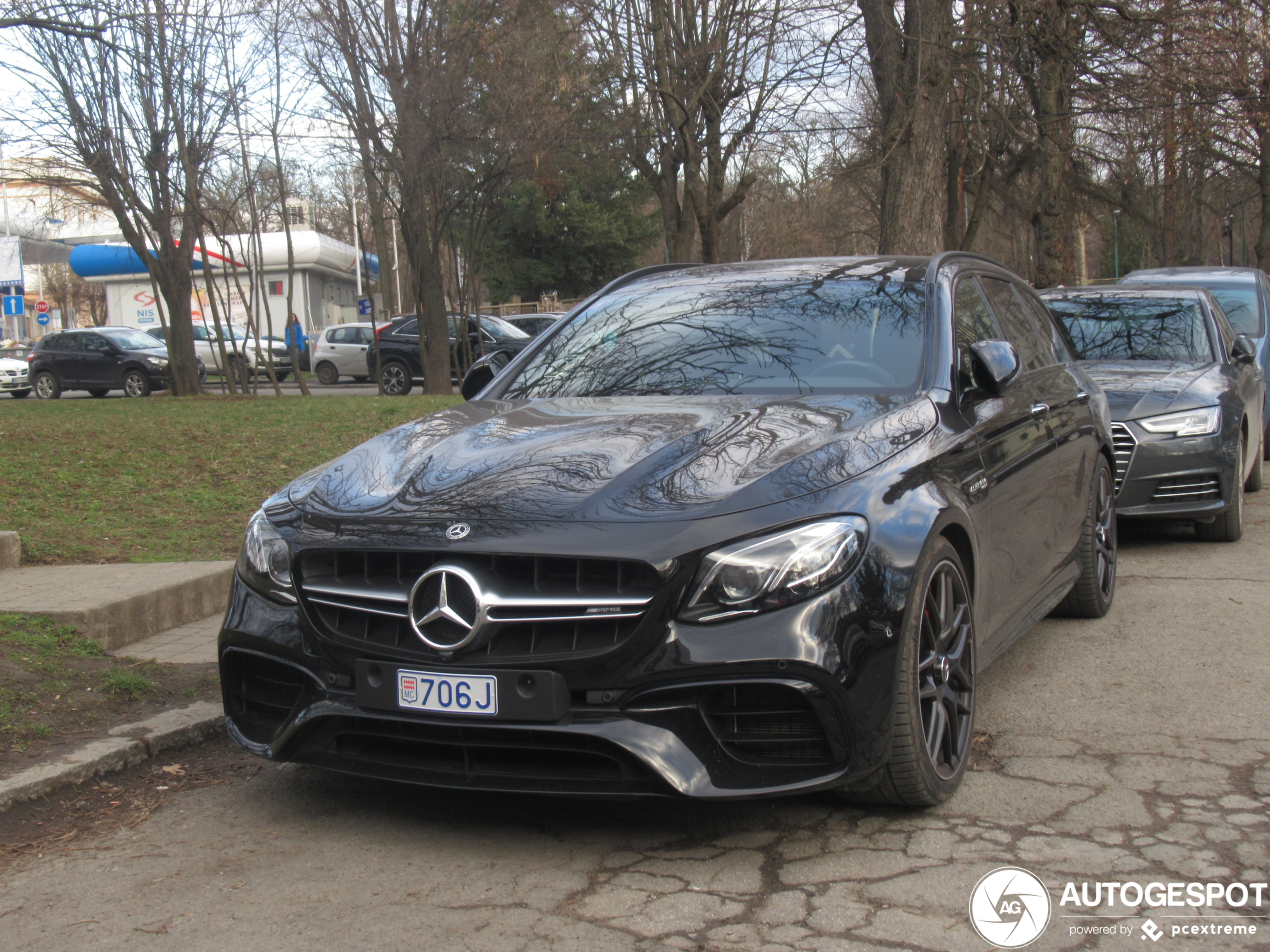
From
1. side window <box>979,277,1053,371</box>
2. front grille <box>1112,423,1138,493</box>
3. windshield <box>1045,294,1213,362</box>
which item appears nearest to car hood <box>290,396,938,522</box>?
side window <box>979,277,1053,371</box>

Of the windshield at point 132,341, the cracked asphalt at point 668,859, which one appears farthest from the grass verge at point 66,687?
the windshield at point 132,341

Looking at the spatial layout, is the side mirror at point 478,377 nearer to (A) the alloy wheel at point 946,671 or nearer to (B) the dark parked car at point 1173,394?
(A) the alloy wheel at point 946,671

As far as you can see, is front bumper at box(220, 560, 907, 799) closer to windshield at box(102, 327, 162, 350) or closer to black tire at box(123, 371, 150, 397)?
black tire at box(123, 371, 150, 397)

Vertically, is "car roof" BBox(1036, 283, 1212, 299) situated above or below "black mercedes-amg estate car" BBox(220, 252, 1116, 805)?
above

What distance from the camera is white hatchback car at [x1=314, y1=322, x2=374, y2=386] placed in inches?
1224

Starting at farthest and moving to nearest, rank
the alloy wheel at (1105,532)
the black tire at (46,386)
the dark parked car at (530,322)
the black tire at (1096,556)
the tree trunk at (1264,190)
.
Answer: the dark parked car at (530,322) → the tree trunk at (1264,190) → the black tire at (46,386) → the alloy wheel at (1105,532) → the black tire at (1096,556)

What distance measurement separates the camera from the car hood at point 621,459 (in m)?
3.26

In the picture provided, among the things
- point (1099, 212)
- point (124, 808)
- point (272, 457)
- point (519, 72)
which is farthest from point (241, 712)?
point (1099, 212)

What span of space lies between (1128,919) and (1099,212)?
103 ft

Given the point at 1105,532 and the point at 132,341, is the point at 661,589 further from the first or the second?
the point at 132,341

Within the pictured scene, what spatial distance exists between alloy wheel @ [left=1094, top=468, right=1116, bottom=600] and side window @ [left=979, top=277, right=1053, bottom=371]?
73cm

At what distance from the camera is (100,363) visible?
27625 millimetres

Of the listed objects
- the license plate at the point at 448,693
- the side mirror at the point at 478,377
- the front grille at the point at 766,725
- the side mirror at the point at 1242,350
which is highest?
the side mirror at the point at 478,377

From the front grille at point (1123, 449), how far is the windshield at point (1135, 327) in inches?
43.9
